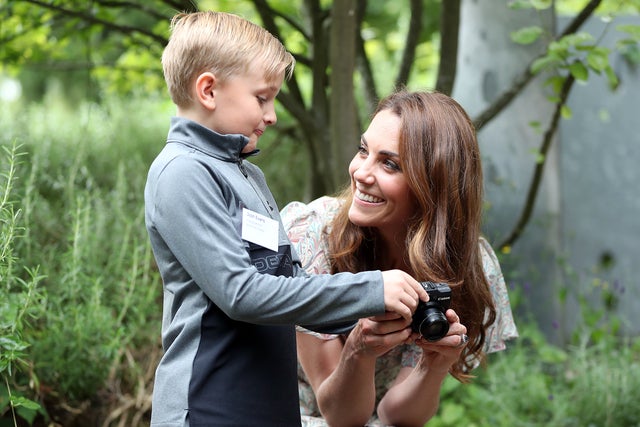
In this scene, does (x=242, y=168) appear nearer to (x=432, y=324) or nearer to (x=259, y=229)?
(x=259, y=229)

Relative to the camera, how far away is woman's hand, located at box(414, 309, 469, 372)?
2.01 metres

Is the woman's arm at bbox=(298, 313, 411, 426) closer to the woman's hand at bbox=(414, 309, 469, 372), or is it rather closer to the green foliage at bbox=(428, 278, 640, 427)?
the woman's hand at bbox=(414, 309, 469, 372)

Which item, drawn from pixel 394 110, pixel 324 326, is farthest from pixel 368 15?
pixel 324 326

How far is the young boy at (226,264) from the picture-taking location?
160 centimetres

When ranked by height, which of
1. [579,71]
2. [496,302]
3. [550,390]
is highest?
[579,71]

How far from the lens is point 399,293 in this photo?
1.66 m

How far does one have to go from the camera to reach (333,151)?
3432 millimetres

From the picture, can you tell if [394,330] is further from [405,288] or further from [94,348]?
[94,348]

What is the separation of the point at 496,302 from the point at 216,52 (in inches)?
50.9

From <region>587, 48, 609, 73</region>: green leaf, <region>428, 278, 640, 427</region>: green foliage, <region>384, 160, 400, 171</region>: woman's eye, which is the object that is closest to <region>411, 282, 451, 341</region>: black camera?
<region>384, 160, 400, 171</region>: woman's eye

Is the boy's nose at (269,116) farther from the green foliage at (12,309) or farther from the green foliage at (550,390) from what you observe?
the green foliage at (550,390)

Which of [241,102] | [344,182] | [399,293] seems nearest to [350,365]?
[399,293]

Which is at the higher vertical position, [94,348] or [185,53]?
[185,53]

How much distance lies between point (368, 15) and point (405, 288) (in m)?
3.95
